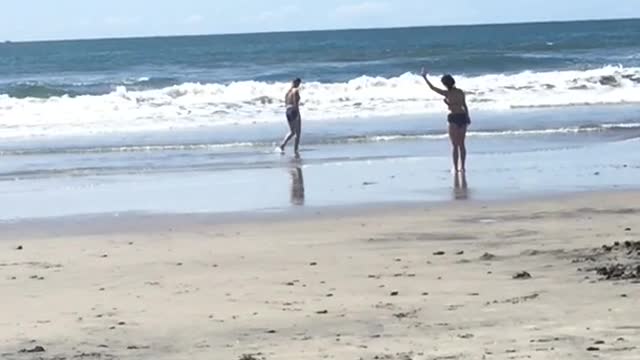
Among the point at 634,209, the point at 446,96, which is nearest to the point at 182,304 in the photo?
the point at 634,209

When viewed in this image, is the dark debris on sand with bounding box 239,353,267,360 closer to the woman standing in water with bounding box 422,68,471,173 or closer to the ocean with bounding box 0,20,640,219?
the ocean with bounding box 0,20,640,219

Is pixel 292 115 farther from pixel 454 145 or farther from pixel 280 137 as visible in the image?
pixel 454 145

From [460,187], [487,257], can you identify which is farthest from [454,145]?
[487,257]

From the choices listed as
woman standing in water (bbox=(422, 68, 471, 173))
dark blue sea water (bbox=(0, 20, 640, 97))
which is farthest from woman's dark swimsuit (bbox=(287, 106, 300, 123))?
dark blue sea water (bbox=(0, 20, 640, 97))

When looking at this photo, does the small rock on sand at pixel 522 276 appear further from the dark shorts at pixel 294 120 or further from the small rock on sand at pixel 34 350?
the dark shorts at pixel 294 120

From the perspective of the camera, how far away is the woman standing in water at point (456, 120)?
15492mm

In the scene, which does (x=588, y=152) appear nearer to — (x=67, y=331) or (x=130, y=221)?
(x=130, y=221)

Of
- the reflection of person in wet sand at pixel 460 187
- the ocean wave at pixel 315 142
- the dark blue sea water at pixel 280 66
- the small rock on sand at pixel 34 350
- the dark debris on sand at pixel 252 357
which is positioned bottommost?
the dark debris on sand at pixel 252 357

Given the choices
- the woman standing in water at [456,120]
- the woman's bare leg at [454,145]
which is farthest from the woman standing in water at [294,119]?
the woman's bare leg at [454,145]

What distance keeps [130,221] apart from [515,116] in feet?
52.9

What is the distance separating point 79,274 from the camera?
850 cm

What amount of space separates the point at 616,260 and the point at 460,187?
580 centimetres

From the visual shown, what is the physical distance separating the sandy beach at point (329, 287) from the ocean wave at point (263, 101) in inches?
579

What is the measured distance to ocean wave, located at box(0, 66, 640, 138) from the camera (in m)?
27.1
